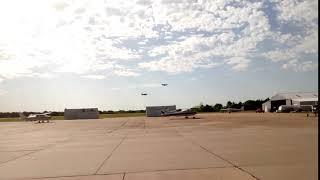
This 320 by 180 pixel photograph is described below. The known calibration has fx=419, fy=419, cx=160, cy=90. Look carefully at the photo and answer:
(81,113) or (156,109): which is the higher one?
(156,109)

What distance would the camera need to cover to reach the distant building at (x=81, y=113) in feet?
406

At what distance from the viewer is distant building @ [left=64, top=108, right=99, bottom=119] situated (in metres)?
124

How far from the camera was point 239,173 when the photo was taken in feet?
36.7

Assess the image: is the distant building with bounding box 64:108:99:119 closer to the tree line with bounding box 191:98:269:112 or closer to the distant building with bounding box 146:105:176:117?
the distant building with bounding box 146:105:176:117

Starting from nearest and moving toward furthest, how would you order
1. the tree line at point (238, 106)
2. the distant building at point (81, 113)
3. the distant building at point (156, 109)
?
1. the distant building at point (156, 109)
2. the distant building at point (81, 113)
3. the tree line at point (238, 106)

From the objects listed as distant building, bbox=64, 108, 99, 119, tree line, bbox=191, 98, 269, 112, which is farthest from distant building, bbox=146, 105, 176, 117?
tree line, bbox=191, 98, 269, 112

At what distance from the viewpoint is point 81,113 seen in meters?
126

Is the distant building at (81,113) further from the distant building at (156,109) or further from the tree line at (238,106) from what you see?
the tree line at (238,106)

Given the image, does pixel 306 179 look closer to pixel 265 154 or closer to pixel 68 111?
pixel 265 154

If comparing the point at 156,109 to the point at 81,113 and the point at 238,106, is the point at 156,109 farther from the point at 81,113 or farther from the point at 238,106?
the point at 238,106

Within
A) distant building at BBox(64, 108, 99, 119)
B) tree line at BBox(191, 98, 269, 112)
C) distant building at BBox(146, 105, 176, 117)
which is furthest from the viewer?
tree line at BBox(191, 98, 269, 112)

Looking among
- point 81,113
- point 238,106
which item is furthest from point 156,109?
point 238,106

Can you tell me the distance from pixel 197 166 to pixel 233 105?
535 ft

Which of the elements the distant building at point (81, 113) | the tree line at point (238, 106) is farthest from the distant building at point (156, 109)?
the tree line at point (238, 106)
